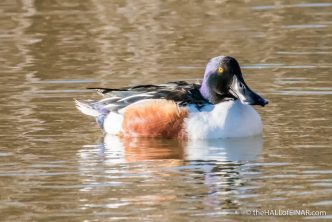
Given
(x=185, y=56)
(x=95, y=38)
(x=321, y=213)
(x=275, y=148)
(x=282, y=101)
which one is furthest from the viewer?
(x=95, y=38)

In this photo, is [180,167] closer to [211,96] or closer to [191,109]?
[191,109]

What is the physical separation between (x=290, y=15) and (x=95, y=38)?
310 cm

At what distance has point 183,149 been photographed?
1227cm

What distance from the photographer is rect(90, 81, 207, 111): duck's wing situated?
12.8 meters

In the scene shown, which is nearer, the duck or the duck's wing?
the duck

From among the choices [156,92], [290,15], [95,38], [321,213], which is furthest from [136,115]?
[290,15]

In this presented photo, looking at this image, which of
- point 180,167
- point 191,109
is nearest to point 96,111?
point 191,109

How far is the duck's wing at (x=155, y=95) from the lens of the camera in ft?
41.9

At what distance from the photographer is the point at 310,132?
40.9 feet

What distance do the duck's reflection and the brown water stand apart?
19 mm

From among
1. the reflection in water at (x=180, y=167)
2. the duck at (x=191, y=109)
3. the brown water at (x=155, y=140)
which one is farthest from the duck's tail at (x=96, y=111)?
the reflection in water at (x=180, y=167)

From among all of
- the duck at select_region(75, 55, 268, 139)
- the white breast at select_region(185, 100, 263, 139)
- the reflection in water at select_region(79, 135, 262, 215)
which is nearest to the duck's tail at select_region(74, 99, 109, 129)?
the duck at select_region(75, 55, 268, 139)

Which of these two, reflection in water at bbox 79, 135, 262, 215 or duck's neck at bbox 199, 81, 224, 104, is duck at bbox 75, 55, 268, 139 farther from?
reflection in water at bbox 79, 135, 262, 215

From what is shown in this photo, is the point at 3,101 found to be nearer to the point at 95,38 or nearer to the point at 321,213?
the point at 95,38
